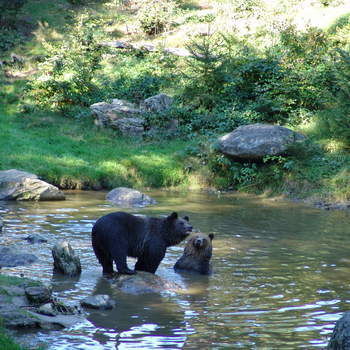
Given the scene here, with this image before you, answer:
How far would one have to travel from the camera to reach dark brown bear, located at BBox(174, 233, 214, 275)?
12.1m

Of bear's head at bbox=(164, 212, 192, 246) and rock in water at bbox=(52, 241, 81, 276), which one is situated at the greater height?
bear's head at bbox=(164, 212, 192, 246)

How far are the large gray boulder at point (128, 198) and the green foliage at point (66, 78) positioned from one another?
9.90 meters

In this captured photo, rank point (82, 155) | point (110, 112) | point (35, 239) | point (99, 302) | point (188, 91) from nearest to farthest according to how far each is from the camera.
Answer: point (99, 302), point (35, 239), point (82, 155), point (110, 112), point (188, 91)

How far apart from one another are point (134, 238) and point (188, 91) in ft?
58.2

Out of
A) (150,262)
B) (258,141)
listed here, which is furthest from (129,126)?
(150,262)

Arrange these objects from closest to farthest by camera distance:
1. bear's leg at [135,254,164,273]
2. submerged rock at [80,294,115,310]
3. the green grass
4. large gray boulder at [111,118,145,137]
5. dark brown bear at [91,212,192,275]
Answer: submerged rock at [80,294,115,310]
dark brown bear at [91,212,192,275]
bear's leg at [135,254,164,273]
the green grass
large gray boulder at [111,118,145,137]

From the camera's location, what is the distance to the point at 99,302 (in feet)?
30.7

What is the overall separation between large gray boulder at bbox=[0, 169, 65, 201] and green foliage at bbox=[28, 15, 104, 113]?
926 centimetres

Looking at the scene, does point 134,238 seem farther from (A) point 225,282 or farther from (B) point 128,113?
(B) point 128,113

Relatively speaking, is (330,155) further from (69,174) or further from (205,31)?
(205,31)

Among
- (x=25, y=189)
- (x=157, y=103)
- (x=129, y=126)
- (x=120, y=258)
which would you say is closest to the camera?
(x=120, y=258)

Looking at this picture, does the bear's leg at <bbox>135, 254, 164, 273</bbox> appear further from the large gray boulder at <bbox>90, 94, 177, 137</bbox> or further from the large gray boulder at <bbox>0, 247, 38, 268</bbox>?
the large gray boulder at <bbox>90, 94, 177, 137</bbox>

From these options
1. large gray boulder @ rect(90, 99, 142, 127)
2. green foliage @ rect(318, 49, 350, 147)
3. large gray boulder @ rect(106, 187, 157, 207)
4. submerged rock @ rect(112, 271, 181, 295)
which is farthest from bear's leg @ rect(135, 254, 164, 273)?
large gray boulder @ rect(90, 99, 142, 127)

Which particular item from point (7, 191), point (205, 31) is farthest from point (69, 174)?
point (205, 31)
